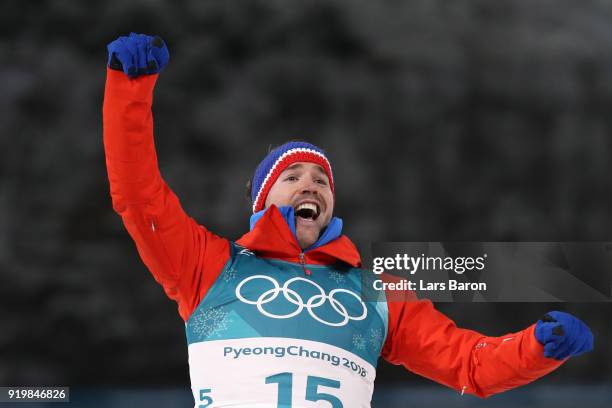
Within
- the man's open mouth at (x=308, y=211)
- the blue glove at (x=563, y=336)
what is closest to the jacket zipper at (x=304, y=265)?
the man's open mouth at (x=308, y=211)

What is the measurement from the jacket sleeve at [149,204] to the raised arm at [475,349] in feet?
1.44

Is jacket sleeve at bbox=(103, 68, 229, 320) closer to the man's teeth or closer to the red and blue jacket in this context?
the red and blue jacket

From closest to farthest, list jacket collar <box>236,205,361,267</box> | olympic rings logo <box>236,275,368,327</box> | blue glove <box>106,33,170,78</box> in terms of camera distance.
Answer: blue glove <box>106,33,170,78</box> → olympic rings logo <box>236,275,368,327</box> → jacket collar <box>236,205,361,267</box>

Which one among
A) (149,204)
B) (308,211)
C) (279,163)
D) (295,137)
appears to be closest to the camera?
(149,204)

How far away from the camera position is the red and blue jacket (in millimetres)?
1664

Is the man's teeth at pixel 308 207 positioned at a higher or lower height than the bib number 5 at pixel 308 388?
higher

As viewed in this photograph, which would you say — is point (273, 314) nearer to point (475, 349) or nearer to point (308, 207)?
point (308, 207)

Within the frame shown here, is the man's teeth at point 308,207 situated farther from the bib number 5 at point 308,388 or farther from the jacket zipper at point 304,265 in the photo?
the bib number 5 at point 308,388

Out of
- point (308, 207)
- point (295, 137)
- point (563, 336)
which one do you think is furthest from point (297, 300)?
point (295, 137)

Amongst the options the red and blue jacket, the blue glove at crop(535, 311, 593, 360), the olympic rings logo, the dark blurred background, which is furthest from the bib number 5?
the dark blurred background

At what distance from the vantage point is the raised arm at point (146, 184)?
1592 mm

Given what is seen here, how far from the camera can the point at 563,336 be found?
1.64 meters

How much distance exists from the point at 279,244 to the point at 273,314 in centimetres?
19

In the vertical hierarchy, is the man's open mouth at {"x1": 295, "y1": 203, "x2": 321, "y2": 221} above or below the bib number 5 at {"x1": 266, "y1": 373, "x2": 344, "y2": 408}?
above
